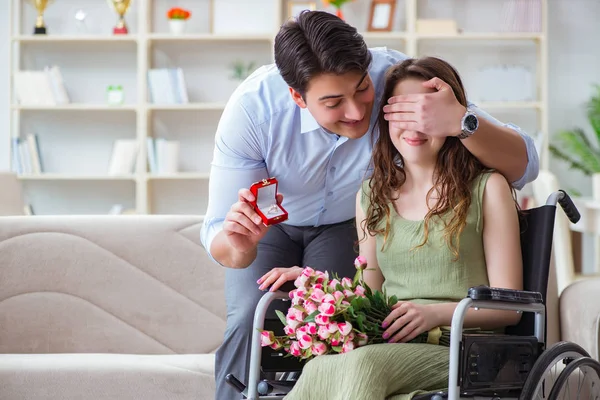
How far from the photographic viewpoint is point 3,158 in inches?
Result: 231

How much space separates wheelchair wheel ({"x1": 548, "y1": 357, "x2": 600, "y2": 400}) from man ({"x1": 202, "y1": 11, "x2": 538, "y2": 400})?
0.44m

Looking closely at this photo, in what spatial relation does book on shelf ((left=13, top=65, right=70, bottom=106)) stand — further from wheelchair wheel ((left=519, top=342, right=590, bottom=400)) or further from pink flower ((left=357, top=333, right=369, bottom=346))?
wheelchair wheel ((left=519, top=342, right=590, bottom=400))

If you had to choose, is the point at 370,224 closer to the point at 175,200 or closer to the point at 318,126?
the point at 318,126

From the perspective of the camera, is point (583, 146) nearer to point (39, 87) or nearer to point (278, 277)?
point (39, 87)

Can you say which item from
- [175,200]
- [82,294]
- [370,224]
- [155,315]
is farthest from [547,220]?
[175,200]

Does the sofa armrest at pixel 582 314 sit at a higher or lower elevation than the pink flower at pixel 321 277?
lower

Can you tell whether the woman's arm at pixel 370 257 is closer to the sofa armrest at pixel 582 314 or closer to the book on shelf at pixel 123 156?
the sofa armrest at pixel 582 314

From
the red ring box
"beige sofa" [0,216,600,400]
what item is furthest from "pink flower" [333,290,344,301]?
"beige sofa" [0,216,600,400]

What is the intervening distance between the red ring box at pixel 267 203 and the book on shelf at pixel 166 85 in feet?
13.0

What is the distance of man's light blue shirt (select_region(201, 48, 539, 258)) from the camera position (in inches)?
84.2

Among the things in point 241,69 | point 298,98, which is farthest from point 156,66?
point 298,98

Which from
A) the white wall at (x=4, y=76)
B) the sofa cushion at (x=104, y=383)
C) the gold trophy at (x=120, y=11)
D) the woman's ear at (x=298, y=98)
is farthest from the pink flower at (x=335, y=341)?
the white wall at (x=4, y=76)

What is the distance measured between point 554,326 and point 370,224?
0.78 meters

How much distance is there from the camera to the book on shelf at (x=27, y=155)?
18.4 feet
